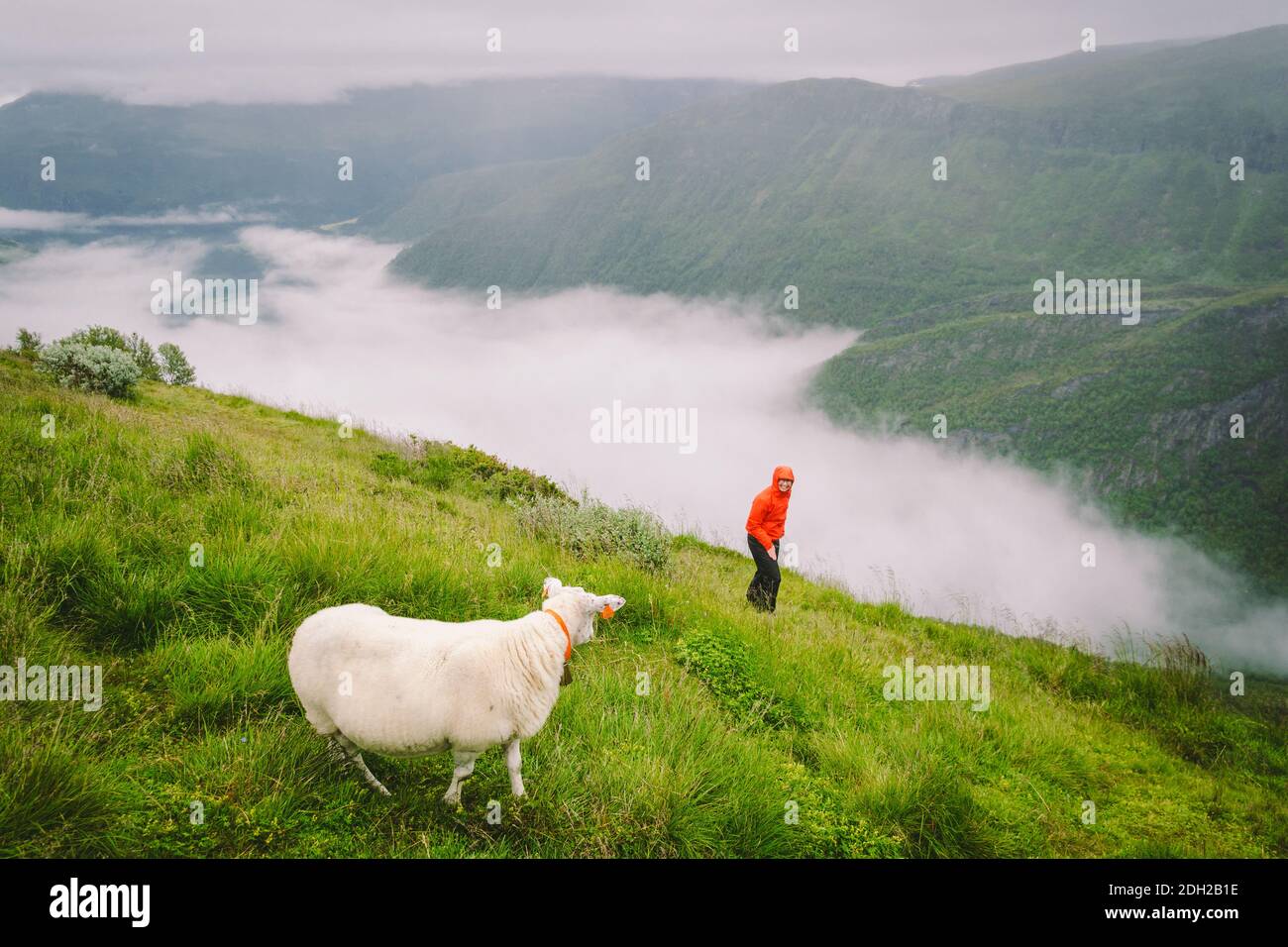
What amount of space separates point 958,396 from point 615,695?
20584 centimetres

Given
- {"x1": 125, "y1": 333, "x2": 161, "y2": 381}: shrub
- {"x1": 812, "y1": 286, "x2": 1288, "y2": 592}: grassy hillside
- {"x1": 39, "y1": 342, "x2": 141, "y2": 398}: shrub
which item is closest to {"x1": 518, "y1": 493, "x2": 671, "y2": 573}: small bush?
{"x1": 39, "y1": 342, "x2": 141, "y2": 398}: shrub

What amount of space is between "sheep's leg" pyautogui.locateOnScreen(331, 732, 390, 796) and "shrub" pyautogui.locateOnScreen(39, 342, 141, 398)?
57.3 feet

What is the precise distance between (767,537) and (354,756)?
302 inches

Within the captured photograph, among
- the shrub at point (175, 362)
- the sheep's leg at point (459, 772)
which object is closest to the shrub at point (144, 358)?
the shrub at point (175, 362)

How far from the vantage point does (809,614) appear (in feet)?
38.8

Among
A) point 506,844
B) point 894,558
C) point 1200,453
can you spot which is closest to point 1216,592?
point 1200,453

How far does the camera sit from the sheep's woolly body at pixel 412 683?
3.61 meters

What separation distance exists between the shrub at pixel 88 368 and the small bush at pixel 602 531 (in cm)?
1352

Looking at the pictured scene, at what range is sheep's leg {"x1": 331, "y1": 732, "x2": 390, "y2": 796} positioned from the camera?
3.88 meters

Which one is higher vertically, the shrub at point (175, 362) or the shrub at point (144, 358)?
the shrub at point (175, 362)

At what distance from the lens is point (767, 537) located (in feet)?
35.0

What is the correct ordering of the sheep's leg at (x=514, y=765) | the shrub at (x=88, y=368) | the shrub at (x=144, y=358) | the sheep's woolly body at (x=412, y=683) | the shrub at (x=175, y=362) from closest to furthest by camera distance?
1. the sheep's woolly body at (x=412, y=683)
2. the sheep's leg at (x=514, y=765)
3. the shrub at (x=88, y=368)
4. the shrub at (x=144, y=358)
5. the shrub at (x=175, y=362)

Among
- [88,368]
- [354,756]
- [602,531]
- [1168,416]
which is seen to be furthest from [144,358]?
[1168,416]

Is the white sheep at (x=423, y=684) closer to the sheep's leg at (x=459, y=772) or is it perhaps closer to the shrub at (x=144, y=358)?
the sheep's leg at (x=459, y=772)
